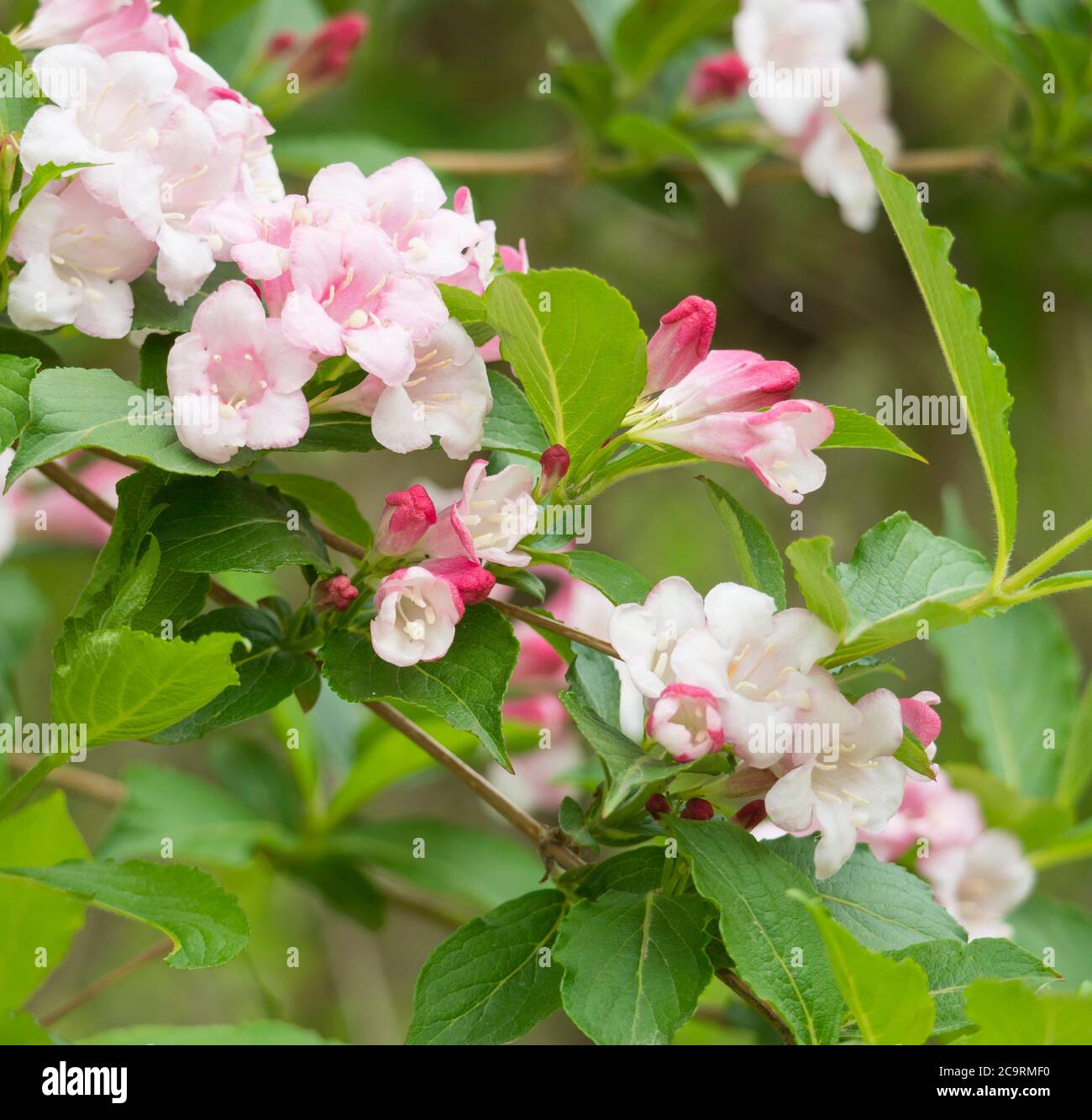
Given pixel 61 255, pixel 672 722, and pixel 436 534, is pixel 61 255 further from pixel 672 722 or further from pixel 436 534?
pixel 672 722

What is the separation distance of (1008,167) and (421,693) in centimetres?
131

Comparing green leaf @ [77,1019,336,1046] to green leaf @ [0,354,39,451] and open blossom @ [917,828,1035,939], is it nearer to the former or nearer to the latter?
green leaf @ [0,354,39,451]

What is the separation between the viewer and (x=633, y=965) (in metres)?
0.76

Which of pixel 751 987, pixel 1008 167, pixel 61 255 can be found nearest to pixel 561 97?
pixel 1008 167

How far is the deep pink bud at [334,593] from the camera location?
0.81 metres

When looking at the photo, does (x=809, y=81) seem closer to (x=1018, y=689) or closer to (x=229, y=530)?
(x=1018, y=689)

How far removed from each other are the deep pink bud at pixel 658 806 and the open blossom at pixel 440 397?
0.80 ft

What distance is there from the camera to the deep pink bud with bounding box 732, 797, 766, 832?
83cm

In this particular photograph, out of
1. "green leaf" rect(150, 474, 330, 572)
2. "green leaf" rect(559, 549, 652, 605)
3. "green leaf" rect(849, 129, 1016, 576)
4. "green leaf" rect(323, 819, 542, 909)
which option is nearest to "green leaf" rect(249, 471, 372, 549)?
"green leaf" rect(150, 474, 330, 572)

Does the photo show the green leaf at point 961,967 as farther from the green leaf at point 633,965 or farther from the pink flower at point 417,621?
the pink flower at point 417,621

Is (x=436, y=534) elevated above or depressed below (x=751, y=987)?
above

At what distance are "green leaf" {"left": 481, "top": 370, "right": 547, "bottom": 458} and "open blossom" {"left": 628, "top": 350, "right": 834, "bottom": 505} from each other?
0.07m

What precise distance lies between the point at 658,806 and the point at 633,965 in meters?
0.10

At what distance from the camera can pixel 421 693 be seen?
0.77 m
